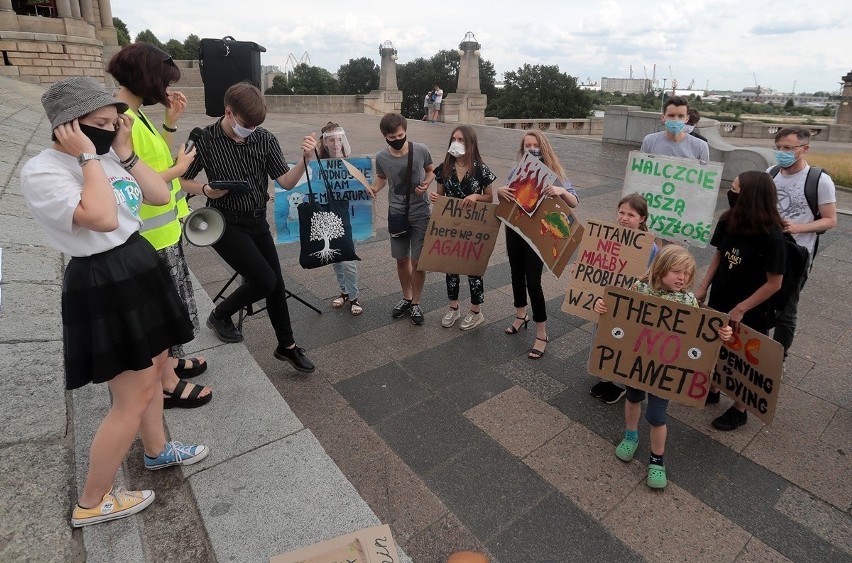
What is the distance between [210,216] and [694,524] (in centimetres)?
332

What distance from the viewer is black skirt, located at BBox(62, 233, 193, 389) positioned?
2.10 m

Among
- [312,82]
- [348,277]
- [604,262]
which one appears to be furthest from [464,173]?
[312,82]

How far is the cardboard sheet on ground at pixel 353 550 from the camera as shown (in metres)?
2.12

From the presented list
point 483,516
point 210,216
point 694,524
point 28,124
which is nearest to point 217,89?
point 210,216

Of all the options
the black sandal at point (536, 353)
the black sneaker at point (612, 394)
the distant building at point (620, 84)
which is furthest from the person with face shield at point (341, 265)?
Result: the distant building at point (620, 84)

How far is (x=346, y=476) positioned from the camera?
2.94 m

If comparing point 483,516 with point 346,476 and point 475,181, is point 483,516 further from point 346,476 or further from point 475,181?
point 475,181

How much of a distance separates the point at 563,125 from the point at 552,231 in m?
28.8

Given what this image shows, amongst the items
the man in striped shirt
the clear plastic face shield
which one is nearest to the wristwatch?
the man in striped shirt

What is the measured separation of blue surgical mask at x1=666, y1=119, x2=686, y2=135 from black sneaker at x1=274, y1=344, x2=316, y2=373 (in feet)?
12.3

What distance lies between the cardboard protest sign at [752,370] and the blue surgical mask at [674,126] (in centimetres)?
231

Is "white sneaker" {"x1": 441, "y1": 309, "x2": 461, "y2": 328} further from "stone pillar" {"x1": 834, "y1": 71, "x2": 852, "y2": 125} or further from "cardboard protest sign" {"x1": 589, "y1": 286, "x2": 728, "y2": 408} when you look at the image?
"stone pillar" {"x1": 834, "y1": 71, "x2": 852, "y2": 125}

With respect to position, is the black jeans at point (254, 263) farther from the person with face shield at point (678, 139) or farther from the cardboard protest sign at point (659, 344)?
the person with face shield at point (678, 139)

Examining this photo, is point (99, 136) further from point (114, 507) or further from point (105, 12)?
point (105, 12)
